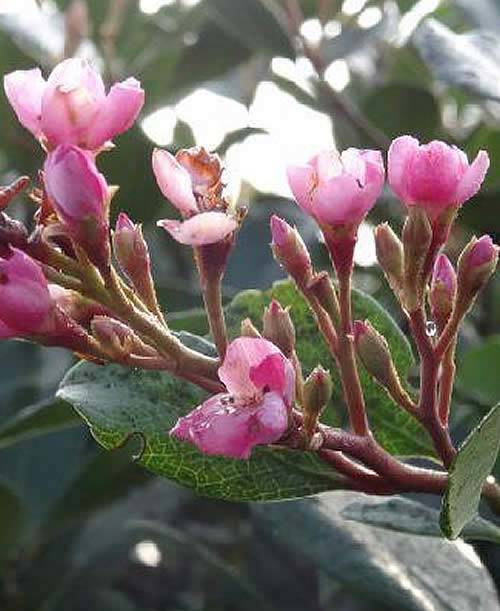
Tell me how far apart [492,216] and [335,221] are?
92cm

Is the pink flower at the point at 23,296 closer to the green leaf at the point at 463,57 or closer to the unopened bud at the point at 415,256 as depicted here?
the unopened bud at the point at 415,256

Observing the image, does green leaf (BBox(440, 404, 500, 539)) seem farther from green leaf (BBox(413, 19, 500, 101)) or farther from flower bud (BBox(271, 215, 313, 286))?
green leaf (BBox(413, 19, 500, 101))

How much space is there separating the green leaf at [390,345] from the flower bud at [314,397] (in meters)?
0.28

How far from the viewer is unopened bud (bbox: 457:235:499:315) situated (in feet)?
2.90

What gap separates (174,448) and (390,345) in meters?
0.25

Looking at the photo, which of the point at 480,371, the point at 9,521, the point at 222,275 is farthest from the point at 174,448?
the point at 9,521

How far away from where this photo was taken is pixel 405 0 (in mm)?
2326

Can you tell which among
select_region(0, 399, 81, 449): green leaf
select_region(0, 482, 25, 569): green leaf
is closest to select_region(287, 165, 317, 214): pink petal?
select_region(0, 399, 81, 449): green leaf

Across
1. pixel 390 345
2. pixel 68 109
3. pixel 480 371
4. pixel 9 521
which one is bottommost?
pixel 9 521

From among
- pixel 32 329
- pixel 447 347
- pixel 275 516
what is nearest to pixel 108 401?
pixel 32 329

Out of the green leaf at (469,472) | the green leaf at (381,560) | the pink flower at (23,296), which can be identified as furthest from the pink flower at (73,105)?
the green leaf at (381,560)

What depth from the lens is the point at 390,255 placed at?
0.89m

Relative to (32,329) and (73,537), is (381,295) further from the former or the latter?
(32,329)

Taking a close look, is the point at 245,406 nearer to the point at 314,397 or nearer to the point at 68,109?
the point at 314,397
